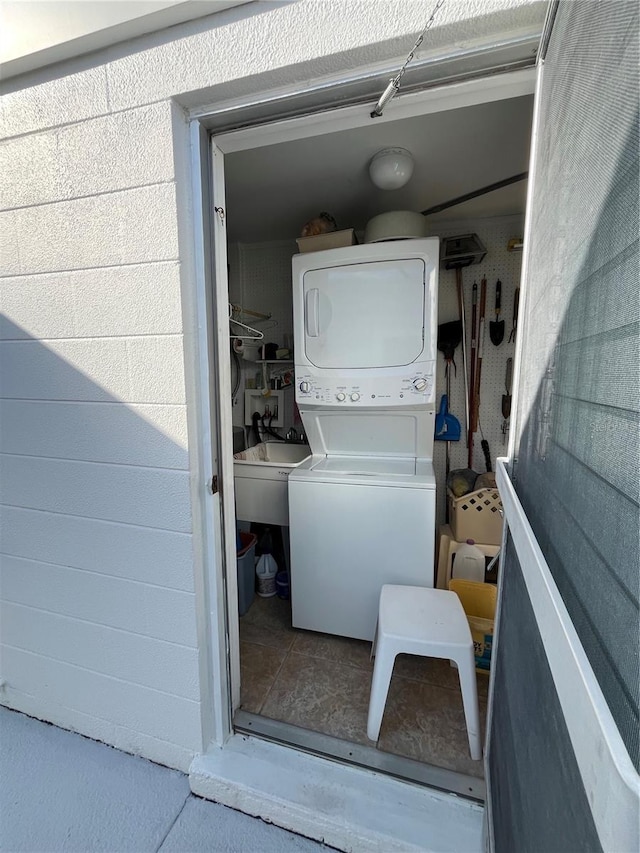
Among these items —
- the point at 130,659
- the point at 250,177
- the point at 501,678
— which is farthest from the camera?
the point at 250,177

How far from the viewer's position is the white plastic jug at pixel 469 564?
2008 mm

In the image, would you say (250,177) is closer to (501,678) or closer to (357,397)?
(357,397)

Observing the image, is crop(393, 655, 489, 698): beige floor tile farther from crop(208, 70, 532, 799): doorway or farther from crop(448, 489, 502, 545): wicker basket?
crop(448, 489, 502, 545): wicker basket

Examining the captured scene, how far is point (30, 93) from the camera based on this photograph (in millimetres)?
1153

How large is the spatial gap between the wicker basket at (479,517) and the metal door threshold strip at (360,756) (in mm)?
1183

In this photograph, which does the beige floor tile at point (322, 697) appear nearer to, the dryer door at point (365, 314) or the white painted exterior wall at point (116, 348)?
the white painted exterior wall at point (116, 348)

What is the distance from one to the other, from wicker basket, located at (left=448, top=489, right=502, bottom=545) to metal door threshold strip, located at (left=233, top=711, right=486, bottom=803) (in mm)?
1183

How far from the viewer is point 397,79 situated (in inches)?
34.4

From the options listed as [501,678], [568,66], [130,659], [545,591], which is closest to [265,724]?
[130,659]

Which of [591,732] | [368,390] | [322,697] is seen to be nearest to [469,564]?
[322,697]

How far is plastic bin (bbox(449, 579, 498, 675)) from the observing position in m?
1.75

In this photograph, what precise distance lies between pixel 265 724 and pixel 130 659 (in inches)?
24.0

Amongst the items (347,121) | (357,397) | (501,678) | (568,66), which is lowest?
(501,678)

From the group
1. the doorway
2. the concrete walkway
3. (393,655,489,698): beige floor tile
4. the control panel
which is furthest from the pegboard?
the concrete walkway
